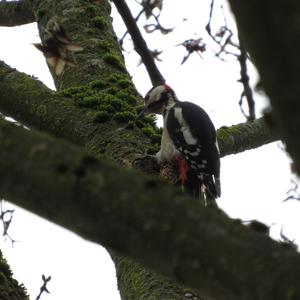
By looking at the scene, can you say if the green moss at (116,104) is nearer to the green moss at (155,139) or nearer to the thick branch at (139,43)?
the green moss at (155,139)

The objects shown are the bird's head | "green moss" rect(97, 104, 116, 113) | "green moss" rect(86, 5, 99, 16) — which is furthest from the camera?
"green moss" rect(86, 5, 99, 16)

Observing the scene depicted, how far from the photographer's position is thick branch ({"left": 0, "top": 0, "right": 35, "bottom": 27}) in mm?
5941

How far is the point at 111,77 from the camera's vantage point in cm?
439

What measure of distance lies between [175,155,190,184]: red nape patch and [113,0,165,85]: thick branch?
0.70 metres

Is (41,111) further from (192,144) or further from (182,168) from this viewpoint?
(192,144)

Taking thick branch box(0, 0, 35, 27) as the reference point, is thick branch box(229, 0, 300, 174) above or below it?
below

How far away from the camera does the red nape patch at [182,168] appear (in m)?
4.27

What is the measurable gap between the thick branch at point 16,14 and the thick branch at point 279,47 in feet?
16.6

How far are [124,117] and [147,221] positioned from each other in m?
2.71

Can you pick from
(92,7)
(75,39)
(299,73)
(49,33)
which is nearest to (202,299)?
(49,33)

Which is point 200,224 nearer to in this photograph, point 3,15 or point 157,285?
point 157,285

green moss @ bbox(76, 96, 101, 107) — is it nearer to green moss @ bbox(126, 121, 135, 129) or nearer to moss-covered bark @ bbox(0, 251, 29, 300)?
green moss @ bbox(126, 121, 135, 129)

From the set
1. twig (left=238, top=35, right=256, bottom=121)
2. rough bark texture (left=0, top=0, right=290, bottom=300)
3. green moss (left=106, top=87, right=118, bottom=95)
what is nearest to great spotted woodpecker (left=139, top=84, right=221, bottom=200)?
green moss (left=106, top=87, right=118, bottom=95)

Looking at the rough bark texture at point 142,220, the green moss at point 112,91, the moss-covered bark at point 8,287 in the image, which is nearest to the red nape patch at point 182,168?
the green moss at point 112,91
